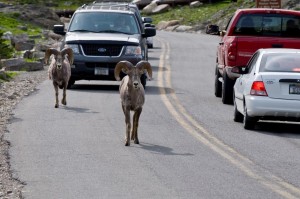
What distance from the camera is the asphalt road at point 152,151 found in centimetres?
1234

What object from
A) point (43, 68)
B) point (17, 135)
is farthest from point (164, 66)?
point (17, 135)

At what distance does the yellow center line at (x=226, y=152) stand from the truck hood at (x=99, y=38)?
4.95 feet

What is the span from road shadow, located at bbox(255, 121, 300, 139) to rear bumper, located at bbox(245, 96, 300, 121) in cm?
31

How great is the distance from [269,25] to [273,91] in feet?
19.1

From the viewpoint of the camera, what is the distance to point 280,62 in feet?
63.7

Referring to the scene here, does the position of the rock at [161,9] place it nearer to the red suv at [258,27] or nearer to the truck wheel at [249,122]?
the red suv at [258,27]

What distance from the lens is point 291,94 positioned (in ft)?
61.3

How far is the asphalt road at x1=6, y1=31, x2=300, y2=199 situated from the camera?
1234cm

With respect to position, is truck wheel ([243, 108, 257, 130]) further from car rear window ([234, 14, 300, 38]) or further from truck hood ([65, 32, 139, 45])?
truck hood ([65, 32, 139, 45])

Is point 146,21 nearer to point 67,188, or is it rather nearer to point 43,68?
point 43,68

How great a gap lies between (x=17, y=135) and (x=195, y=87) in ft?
40.6

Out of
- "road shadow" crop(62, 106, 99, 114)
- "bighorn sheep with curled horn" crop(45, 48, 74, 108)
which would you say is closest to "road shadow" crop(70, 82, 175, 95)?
"bighorn sheep with curled horn" crop(45, 48, 74, 108)

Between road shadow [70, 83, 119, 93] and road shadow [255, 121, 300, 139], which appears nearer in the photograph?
road shadow [255, 121, 300, 139]

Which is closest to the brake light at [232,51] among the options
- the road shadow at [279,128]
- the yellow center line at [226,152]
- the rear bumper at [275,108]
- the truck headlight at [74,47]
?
the yellow center line at [226,152]
